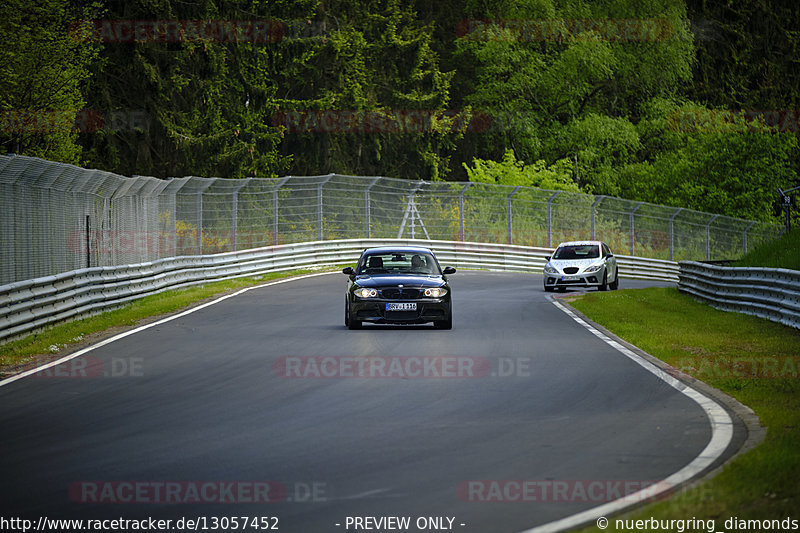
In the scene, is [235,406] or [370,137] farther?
[370,137]

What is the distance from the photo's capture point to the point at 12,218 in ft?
60.2

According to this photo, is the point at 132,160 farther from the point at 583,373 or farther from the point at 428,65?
the point at 583,373

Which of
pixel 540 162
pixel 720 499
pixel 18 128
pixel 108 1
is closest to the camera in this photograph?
pixel 720 499

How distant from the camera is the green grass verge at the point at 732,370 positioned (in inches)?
265

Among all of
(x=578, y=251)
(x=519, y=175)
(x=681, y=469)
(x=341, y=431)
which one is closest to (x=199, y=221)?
(x=578, y=251)

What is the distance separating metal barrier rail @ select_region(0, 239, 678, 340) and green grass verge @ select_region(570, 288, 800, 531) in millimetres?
8300

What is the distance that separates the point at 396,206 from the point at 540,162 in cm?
1846

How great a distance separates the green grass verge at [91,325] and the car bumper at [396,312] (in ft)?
13.7

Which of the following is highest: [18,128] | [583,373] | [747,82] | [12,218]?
[747,82]

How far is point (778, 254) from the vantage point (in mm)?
26938

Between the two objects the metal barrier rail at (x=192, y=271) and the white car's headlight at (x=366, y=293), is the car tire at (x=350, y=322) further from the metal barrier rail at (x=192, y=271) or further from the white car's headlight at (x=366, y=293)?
the metal barrier rail at (x=192, y=271)

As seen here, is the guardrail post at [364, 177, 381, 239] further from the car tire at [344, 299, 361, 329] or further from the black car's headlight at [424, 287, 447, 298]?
the black car's headlight at [424, 287, 447, 298]

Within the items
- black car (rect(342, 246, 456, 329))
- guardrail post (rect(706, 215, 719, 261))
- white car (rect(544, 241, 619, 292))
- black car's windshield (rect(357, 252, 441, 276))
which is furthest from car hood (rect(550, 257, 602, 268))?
guardrail post (rect(706, 215, 719, 261))

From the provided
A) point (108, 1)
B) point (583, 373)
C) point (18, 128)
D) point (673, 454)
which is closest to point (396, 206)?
point (18, 128)
